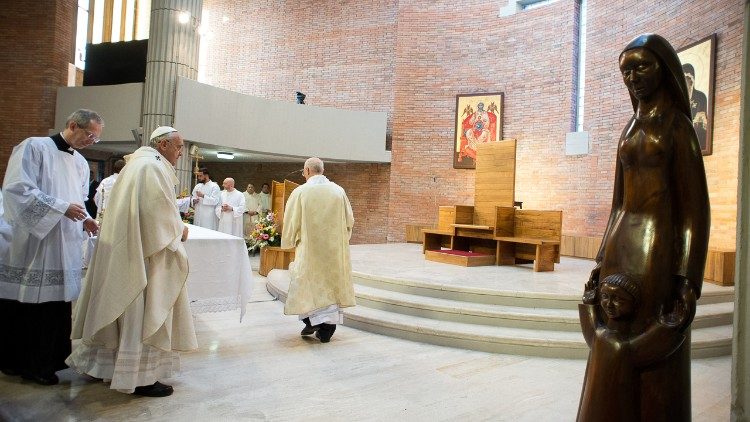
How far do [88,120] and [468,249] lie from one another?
5.80 metres

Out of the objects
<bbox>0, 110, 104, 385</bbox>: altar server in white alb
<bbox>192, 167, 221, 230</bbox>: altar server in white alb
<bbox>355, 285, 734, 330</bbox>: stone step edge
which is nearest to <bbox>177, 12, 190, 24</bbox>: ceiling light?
<bbox>192, 167, 221, 230</bbox>: altar server in white alb

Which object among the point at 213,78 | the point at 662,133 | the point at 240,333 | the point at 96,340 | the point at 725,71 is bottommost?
the point at 240,333

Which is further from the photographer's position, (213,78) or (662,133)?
(213,78)

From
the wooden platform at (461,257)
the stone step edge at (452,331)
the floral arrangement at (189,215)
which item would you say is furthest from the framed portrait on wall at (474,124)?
the stone step edge at (452,331)

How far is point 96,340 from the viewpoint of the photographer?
2.72 metres

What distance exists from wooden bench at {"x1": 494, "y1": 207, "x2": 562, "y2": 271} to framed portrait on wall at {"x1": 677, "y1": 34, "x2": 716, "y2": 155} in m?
2.91

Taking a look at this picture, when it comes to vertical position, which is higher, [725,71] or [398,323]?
[725,71]

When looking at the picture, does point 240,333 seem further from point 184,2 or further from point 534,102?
point 534,102

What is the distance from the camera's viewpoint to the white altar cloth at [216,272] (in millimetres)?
3406

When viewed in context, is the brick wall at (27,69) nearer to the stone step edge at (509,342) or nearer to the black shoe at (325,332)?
the black shoe at (325,332)

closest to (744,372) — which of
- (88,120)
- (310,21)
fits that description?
(88,120)

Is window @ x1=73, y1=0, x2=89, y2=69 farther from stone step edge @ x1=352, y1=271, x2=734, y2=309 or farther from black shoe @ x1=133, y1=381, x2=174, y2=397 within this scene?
black shoe @ x1=133, y1=381, x2=174, y2=397

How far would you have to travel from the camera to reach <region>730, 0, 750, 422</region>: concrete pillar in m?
2.27

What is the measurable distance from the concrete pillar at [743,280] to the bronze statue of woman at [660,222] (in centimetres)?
76
